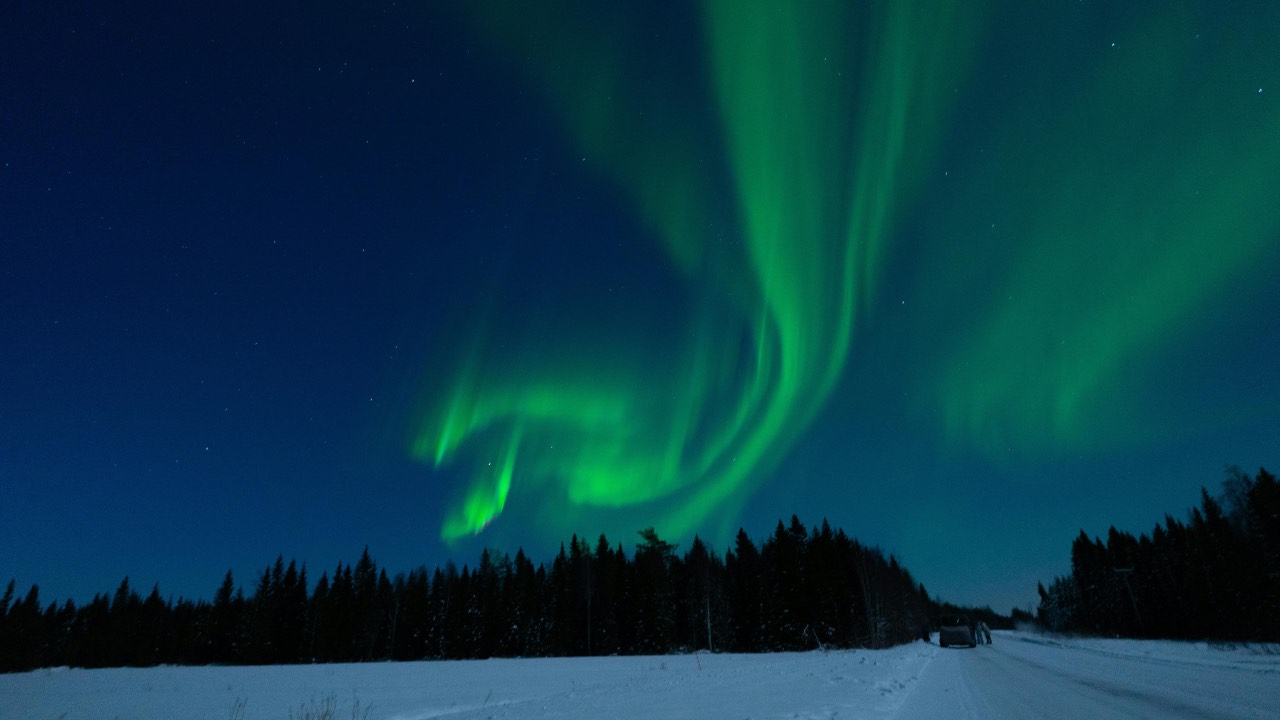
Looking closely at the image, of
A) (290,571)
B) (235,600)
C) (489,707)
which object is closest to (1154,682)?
(489,707)

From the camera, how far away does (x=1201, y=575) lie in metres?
63.0

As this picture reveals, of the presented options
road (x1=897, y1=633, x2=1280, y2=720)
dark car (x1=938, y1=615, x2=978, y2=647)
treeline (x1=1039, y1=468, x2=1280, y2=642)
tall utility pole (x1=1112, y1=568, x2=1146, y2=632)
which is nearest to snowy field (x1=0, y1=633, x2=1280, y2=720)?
road (x1=897, y1=633, x2=1280, y2=720)

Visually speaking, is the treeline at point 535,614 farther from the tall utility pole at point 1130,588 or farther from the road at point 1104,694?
the road at point 1104,694

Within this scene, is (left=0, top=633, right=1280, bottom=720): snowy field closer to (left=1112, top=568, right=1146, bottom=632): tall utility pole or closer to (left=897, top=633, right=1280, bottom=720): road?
(left=897, top=633, right=1280, bottom=720): road

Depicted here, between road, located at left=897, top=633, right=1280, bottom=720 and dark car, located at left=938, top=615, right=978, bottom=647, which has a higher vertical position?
road, located at left=897, top=633, right=1280, bottom=720

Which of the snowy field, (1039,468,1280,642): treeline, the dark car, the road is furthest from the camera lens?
Result: (1039,468,1280,642): treeline

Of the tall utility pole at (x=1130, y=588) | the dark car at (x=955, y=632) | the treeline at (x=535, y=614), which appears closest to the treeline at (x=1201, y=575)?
the tall utility pole at (x=1130, y=588)

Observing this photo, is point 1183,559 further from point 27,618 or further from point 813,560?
point 27,618

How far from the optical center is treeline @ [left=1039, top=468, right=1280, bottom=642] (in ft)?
162

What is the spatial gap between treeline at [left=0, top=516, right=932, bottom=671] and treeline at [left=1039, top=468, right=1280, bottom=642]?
3038 centimetres

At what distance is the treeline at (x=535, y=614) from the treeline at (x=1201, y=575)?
1196 inches

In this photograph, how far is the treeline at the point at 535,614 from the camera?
6831cm

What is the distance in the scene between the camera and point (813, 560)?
67.7 m

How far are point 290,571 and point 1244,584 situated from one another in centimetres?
11595
